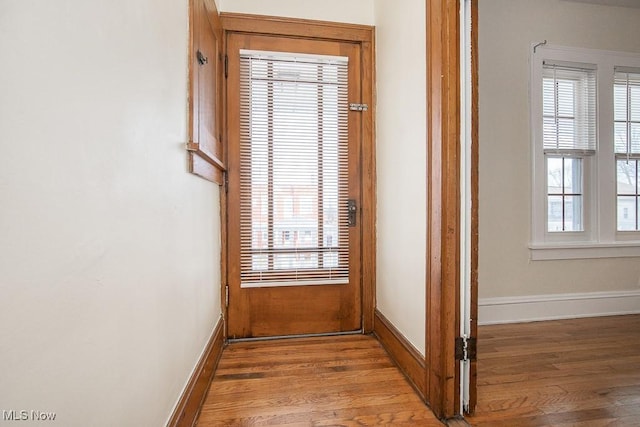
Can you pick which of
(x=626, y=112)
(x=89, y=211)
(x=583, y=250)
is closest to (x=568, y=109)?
(x=626, y=112)

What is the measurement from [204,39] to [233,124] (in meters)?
0.60

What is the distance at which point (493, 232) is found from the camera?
2424mm

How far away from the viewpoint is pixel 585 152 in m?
2.59

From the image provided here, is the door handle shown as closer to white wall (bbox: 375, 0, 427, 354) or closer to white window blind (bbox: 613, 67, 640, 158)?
white wall (bbox: 375, 0, 427, 354)

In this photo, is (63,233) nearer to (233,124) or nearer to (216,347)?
(216,347)

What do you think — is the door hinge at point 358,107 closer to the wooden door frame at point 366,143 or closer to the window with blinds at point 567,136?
the wooden door frame at point 366,143

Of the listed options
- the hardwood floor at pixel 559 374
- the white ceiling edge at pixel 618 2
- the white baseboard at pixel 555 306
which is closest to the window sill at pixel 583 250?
the white baseboard at pixel 555 306

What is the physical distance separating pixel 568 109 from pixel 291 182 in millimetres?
2445

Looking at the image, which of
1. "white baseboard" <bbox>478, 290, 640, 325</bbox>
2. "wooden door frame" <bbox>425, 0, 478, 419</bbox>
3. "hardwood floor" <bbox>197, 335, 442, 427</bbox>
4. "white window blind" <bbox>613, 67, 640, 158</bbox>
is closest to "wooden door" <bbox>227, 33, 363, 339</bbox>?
"hardwood floor" <bbox>197, 335, 442, 427</bbox>

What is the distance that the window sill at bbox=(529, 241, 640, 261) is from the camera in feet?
8.11

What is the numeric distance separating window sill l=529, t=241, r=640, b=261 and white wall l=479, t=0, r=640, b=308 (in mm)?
61

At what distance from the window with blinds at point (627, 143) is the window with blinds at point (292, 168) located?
2.49 metres

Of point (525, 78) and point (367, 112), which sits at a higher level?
point (525, 78)

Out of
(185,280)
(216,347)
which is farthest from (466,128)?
(216,347)
